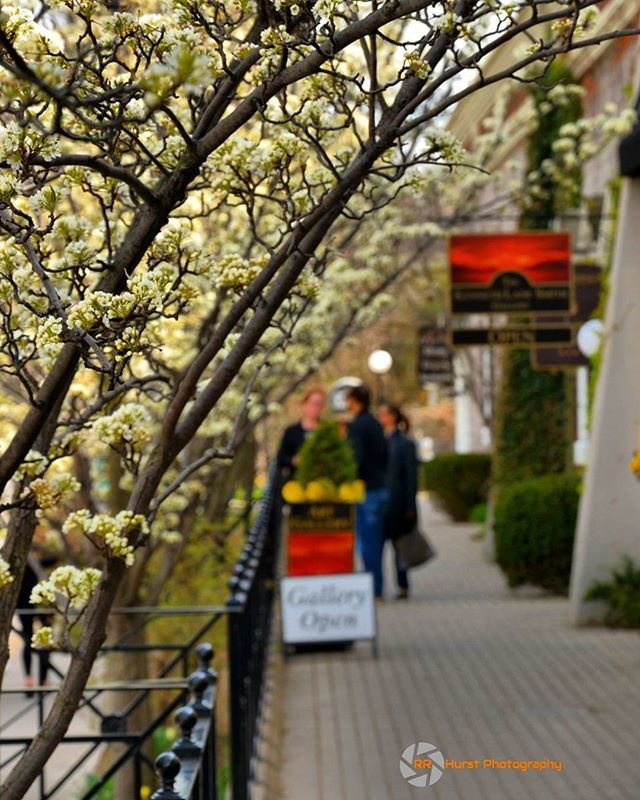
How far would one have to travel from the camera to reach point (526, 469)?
1652 cm

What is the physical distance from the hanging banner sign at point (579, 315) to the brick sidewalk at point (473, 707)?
2335 millimetres

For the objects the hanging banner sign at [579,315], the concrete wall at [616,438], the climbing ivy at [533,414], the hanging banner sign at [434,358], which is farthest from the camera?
the hanging banner sign at [434,358]

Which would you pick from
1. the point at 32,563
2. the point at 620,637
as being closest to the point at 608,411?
the point at 620,637

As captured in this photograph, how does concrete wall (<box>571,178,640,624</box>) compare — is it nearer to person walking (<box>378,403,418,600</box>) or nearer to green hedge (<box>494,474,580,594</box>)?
green hedge (<box>494,474,580,594</box>)

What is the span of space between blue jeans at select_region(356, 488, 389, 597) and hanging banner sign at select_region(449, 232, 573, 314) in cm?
239

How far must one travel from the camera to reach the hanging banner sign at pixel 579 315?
44.2 feet

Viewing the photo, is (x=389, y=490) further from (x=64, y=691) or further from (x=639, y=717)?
(x=64, y=691)

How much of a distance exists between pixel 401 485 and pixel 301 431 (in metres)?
1.12

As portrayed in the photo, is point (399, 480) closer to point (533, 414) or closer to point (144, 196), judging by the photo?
point (533, 414)

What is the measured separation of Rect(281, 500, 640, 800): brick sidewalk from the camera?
662cm

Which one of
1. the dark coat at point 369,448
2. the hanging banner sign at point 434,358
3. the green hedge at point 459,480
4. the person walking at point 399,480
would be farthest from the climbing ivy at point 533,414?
the green hedge at point 459,480

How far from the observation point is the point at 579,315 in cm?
1375

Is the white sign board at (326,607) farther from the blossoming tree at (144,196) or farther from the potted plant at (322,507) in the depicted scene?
the blossoming tree at (144,196)

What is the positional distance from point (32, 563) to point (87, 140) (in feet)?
26.9
